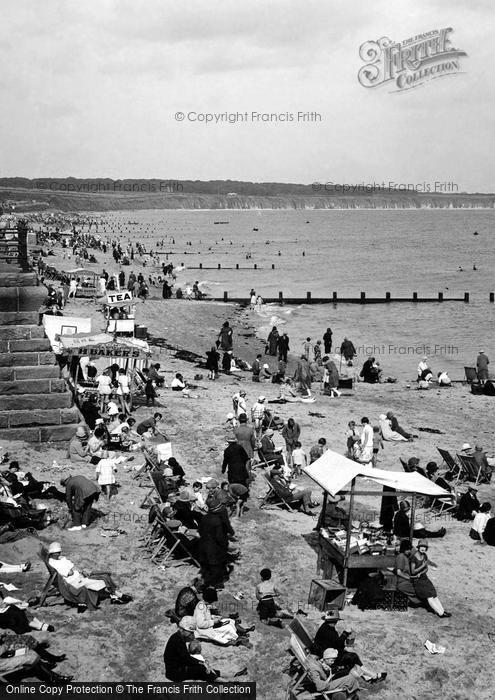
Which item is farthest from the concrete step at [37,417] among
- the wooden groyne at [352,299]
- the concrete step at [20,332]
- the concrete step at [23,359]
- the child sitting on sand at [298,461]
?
the wooden groyne at [352,299]

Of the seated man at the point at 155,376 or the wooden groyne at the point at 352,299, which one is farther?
the wooden groyne at the point at 352,299

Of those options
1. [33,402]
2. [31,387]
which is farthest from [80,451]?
[31,387]

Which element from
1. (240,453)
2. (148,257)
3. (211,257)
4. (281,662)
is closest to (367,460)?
(240,453)

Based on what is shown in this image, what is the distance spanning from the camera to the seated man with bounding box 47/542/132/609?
9.28 metres

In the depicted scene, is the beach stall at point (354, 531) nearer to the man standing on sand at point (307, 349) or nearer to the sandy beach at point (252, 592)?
the sandy beach at point (252, 592)

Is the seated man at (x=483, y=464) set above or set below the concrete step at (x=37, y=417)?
below

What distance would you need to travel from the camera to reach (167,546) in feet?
35.9

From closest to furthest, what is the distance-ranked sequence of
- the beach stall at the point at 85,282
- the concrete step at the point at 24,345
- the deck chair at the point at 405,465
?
the deck chair at the point at 405,465, the concrete step at the point at 24,345, the beach stall at the point at 85,282

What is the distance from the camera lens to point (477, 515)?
12.1 m

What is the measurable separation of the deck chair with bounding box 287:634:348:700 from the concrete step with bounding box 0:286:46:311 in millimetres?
9419

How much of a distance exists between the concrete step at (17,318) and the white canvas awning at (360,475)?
7255 mm

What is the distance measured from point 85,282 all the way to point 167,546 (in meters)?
28.8

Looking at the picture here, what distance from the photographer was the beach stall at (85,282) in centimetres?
3634

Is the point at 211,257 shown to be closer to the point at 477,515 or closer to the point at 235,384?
the point at 235,384
